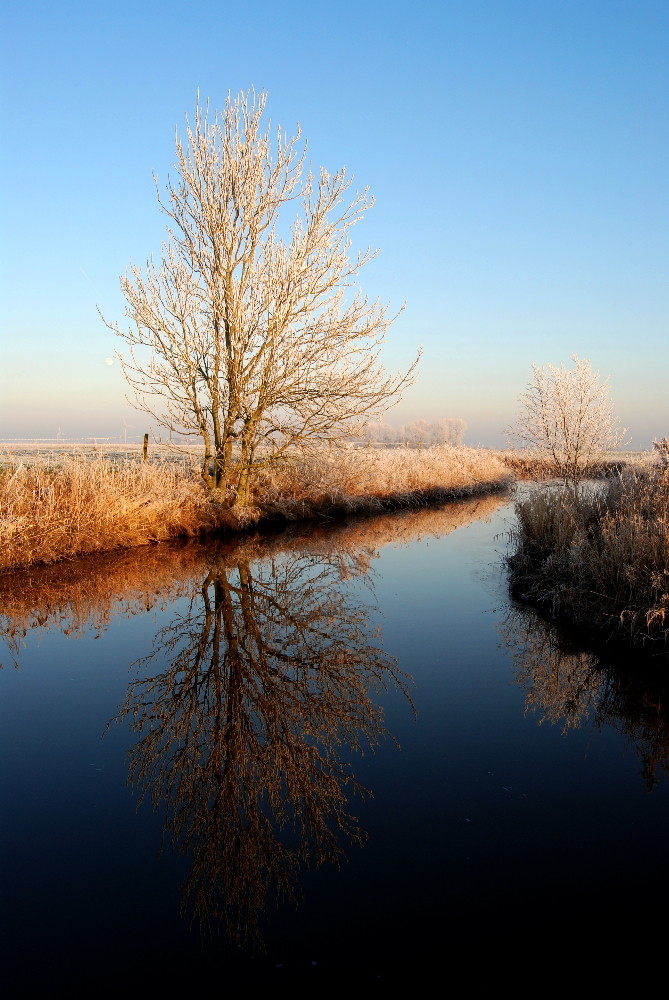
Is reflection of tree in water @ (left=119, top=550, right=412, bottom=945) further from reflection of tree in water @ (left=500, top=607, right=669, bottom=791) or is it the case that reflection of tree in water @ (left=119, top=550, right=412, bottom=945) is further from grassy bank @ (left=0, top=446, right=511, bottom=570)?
grassy bank @ (left=0, top=446, right=511, bottom=570)

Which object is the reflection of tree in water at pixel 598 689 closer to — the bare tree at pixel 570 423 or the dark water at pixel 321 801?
the dark water at pixel 321 801

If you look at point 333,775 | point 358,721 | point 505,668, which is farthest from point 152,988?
point 505,668

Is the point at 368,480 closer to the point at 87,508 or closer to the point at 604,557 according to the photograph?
the point at 87,508

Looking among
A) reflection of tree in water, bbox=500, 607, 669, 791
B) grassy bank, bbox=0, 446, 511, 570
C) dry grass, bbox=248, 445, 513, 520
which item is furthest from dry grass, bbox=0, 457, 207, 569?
reflection of tree in water, bbox=500, 607, 669, 791

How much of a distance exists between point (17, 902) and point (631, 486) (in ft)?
31.4

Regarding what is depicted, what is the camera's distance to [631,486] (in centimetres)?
995

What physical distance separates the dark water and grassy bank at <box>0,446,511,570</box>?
3092 millimetres

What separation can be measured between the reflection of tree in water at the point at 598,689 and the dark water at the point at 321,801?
0.09ft

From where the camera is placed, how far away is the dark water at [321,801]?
2.79 m

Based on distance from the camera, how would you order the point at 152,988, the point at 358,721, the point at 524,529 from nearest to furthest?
the point at 152,988 < the point at 358,721 < the point at 524,529

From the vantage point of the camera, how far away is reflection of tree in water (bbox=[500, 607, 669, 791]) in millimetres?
4949

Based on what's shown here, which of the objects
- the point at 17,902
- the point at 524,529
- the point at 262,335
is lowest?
the point at 17,902

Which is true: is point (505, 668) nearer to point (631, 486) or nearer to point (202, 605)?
point (202, 605)

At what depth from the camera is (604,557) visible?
290 inches
